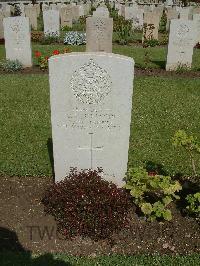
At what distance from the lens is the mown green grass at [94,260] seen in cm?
413

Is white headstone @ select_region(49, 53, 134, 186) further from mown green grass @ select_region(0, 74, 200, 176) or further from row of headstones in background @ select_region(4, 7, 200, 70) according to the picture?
row of headstones in background @ select_region(4, 7, 200, 70)

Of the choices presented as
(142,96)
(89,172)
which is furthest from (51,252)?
(142,96)

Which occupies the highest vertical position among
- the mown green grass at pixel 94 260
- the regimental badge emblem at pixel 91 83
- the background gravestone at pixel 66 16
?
the background gravestone at pixel 66 16

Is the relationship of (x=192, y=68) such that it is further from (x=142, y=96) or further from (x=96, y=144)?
(x=96, y=144)

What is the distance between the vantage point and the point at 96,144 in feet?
16.0

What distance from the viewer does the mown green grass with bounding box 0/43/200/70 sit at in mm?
13414

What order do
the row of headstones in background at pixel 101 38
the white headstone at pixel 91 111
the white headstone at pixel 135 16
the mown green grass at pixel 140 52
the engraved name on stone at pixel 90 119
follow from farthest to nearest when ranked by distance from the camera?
the white headstone at pixel 135 16
the mown green grass at pixel 140 52
the row of headstones in background at pixel 101 38
the engraved name on stone at pixel 90 119
the white headstone at pixel 91 111

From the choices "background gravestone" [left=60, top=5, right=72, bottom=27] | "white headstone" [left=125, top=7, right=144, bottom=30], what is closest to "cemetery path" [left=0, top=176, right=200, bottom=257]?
"background gravestone" [left=60, top=5, right=72, bottom=27]

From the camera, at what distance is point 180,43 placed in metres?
12.5

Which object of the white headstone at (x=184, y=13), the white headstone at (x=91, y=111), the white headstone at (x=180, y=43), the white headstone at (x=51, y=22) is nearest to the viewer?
the white headstone at (x=91, y=111)

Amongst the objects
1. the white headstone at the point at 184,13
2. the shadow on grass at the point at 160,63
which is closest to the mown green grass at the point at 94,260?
the shadow on grass at the point at 160,63

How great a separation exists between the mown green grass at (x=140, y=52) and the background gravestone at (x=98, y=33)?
55.6 inches

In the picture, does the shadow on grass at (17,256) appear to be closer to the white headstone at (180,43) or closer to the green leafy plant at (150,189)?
the green leafy plant at (150,189)

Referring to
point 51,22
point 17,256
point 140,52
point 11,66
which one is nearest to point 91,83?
point 17,256
